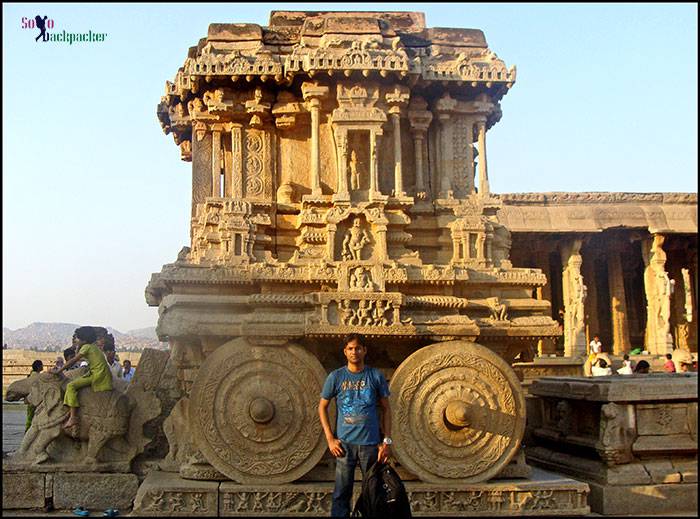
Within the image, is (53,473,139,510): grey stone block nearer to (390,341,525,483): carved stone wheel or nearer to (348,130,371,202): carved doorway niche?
(390,341,525,483): carved stone wheel

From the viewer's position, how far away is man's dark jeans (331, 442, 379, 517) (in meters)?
6.04

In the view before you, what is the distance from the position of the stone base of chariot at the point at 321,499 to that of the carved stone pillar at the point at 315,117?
3.90m

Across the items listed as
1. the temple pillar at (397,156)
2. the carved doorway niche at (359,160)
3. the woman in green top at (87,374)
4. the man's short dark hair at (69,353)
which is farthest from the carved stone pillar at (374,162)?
the man's short dark hair at (69,353)

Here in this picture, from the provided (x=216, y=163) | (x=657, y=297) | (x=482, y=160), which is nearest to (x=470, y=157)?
(x=482, y=160)

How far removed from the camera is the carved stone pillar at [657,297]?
26562 millimetres

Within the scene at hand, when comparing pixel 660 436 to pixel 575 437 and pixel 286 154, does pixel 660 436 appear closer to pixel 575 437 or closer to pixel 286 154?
pixel 575 437

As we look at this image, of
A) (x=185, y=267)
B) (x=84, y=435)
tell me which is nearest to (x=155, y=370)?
(x=84, y=435)

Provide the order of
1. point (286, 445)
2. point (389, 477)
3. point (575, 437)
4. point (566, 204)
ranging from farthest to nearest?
point (566, 204), point (575, 437), point (286, 445), point (389, 477)

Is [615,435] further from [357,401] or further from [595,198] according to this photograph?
[595,198]

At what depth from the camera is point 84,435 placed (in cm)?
840

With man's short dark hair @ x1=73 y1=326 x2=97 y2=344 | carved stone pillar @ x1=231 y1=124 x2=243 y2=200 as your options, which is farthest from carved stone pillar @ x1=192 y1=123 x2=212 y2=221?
man's short dark hair @ x1=73 y1=326 x2=97 y2=344

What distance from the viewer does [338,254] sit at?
884 centimetres

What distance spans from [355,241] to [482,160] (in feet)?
7.63

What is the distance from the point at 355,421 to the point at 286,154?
4.78 m
